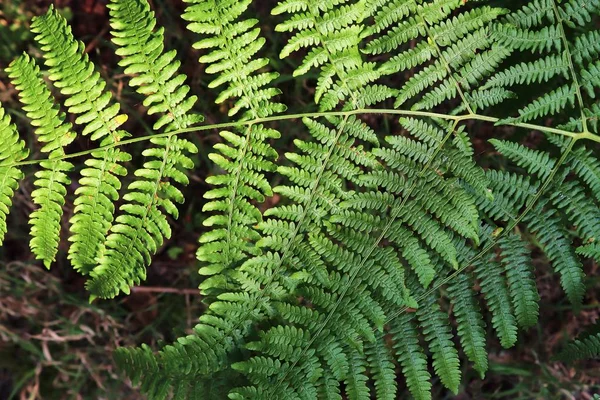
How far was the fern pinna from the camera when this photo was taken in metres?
2.27

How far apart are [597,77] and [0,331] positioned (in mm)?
3645

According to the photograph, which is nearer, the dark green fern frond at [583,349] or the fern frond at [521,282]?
the fern frond at [521,282]

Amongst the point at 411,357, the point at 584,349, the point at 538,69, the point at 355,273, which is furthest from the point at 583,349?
the point at 538,69

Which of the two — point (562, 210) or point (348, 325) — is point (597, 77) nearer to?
point (562, 210)

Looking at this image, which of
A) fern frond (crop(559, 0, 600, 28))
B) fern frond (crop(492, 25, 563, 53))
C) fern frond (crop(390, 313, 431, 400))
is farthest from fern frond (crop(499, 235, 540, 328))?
fern frond (crop(559, 0, 600, 28))

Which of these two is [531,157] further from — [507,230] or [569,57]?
[569,57]

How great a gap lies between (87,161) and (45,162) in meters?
0.17

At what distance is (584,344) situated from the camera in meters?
2.42

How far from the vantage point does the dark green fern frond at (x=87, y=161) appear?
2.23 metres

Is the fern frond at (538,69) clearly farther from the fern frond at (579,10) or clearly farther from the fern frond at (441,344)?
the fern frond at (441,344)

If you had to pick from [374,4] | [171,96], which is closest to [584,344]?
[374,4]

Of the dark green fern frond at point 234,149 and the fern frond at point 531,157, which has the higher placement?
the dark green fern frond at point 234,149

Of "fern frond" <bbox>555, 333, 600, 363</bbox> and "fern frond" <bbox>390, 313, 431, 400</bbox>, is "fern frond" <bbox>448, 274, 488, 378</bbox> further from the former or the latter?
"fern frond" <bbox>555, 333, 600, 363</bbox>

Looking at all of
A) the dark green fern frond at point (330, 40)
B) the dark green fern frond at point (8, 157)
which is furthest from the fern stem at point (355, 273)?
the dark green fern frond at point (8, 157)
